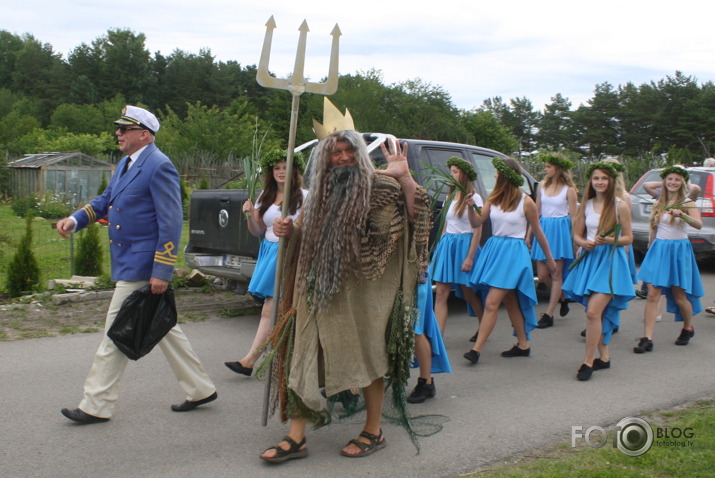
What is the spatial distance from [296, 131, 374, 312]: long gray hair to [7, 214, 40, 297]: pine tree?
5955 millimetres

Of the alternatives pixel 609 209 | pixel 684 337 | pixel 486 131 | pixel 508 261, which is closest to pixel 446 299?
pixel 508 261

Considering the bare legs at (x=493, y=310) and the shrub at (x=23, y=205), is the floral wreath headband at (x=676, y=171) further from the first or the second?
the shrub at (x=23, y=205)

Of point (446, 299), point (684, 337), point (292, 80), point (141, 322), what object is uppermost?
point (292, 80)

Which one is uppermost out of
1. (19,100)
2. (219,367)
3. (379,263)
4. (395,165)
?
(19,100)

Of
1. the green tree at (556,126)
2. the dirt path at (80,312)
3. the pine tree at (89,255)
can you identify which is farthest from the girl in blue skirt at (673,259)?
the green tree at (556,126)

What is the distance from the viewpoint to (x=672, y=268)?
737 cm

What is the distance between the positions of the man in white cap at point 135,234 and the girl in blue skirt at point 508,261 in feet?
9.19

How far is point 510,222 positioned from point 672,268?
1.99m

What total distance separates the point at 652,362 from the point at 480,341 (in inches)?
65.0

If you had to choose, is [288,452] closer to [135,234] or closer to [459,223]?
[135,234]

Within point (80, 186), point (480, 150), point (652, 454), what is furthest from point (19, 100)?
point (652, 454)

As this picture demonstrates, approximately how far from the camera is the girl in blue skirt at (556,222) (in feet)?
27.2

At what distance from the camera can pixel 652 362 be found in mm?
6680

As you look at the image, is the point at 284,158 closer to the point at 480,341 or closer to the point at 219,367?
the point at 219,367
